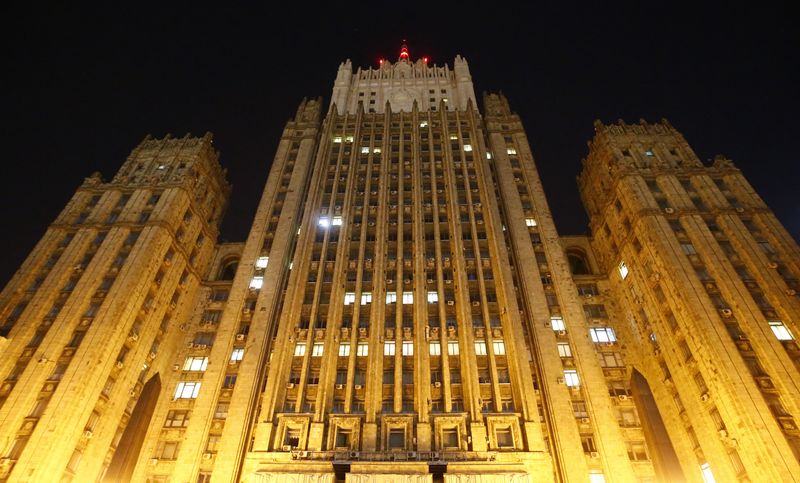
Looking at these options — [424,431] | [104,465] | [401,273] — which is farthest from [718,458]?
[104,465]

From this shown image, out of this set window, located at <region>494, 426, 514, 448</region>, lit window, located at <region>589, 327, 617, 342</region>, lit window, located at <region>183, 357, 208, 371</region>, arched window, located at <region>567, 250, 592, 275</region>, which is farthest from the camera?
arched window, located at <region>567, 250, 592, 275</region>

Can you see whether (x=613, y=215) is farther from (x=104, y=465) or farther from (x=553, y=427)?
(x=104, y=465)

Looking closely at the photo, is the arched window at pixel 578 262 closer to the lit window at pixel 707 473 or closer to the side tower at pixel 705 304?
the side tower at pixel 705 304

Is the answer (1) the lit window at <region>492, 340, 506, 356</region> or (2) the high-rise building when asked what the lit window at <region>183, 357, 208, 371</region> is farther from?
(1) the lit window at <region>492, 340, 506, 356</region>

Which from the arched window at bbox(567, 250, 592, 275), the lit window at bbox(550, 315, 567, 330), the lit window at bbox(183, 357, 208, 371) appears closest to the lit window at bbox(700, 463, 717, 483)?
the lit window at bbox(550, 315, 567, 330)

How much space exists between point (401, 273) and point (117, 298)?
88.3 ft

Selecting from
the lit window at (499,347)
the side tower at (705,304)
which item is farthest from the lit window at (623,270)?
the lit window at (499,347)

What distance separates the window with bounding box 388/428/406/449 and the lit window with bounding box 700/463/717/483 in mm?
24314

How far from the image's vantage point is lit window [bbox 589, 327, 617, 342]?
172 ft

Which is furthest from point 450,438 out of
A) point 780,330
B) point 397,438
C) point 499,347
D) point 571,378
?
point 780,330

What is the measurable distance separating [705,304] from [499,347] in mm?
18020

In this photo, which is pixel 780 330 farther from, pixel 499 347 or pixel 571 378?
pixel 499 347

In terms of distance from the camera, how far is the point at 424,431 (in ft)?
128

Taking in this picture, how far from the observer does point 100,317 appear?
149 ft
